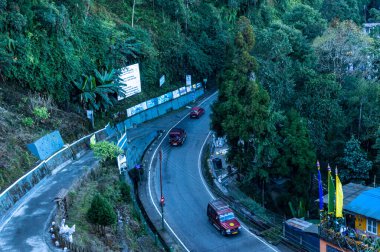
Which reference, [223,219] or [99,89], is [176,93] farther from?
[223,219]

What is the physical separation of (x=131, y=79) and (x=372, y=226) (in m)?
Result: 30.7

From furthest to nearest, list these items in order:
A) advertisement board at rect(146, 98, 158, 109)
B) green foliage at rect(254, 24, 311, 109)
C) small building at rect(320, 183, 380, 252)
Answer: advertisement board at rect(146, 98, 158, 109) → green foliage at rect(254, 24, 311, 109) → small building at rect(320, 183, 380, 252)

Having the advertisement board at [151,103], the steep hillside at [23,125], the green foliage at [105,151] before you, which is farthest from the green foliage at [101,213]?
the advertisement board at [151,103]

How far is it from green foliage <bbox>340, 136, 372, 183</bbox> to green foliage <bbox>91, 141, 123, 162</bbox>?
59.6 feet

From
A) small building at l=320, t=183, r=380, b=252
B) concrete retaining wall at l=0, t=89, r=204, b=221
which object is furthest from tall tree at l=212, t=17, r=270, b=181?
small building at l=320, t=183, r=380, b=252

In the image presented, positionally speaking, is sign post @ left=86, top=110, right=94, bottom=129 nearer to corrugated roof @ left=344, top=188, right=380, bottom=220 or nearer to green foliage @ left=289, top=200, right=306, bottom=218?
green foliage @ left=289, top=200, right=306, bottom=218

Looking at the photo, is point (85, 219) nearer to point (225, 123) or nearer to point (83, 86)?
point (225, 123)

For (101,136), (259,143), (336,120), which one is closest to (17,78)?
(101,136)

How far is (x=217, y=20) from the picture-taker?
2413 inches

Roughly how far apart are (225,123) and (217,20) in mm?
29720

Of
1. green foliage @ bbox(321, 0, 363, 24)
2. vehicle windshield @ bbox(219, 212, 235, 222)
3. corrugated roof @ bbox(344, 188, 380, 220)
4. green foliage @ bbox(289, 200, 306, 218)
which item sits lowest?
green foliage @ bbox(289, 200, 306, 218)

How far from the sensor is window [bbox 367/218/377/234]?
2409 centimetres

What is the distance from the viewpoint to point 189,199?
34.4 m

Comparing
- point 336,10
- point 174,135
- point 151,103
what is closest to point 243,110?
point 174,135
